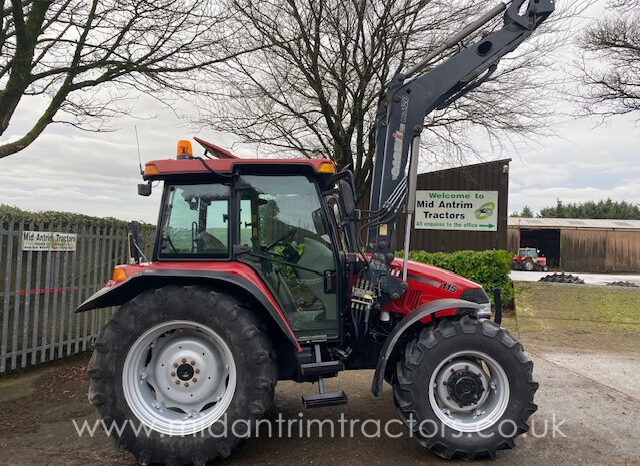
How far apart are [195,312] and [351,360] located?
1.48 m

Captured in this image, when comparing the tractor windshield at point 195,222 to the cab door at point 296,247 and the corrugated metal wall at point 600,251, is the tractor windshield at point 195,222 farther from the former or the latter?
the corrugated metal wall at point 600,251

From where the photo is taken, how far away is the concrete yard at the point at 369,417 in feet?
11.6

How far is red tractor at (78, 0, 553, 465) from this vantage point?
134 inches

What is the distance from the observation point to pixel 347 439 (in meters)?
3.84

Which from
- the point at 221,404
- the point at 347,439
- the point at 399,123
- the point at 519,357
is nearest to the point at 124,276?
the point at 221,404

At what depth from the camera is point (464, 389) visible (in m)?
3.57

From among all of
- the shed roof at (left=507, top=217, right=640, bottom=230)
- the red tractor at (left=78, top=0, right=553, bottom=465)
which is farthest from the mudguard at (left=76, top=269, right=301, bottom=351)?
the shed roof at (left=507, top=217, right=640, bottom=230)

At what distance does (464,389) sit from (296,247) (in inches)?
69.2

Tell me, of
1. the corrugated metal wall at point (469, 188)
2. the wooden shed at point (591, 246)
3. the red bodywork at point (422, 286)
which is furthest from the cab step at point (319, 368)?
the wooden shed at point (591, 246)

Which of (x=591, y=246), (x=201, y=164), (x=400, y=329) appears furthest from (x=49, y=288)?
(x=591, y=246)

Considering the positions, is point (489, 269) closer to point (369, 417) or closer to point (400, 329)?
point (369, 417)

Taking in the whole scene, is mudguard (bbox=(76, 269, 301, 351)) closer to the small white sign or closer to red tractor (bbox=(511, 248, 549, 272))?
the small white sign

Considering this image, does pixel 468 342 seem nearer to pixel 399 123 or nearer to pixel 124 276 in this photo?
pixel 399 123

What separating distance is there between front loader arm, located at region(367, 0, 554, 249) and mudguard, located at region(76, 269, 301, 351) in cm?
105
